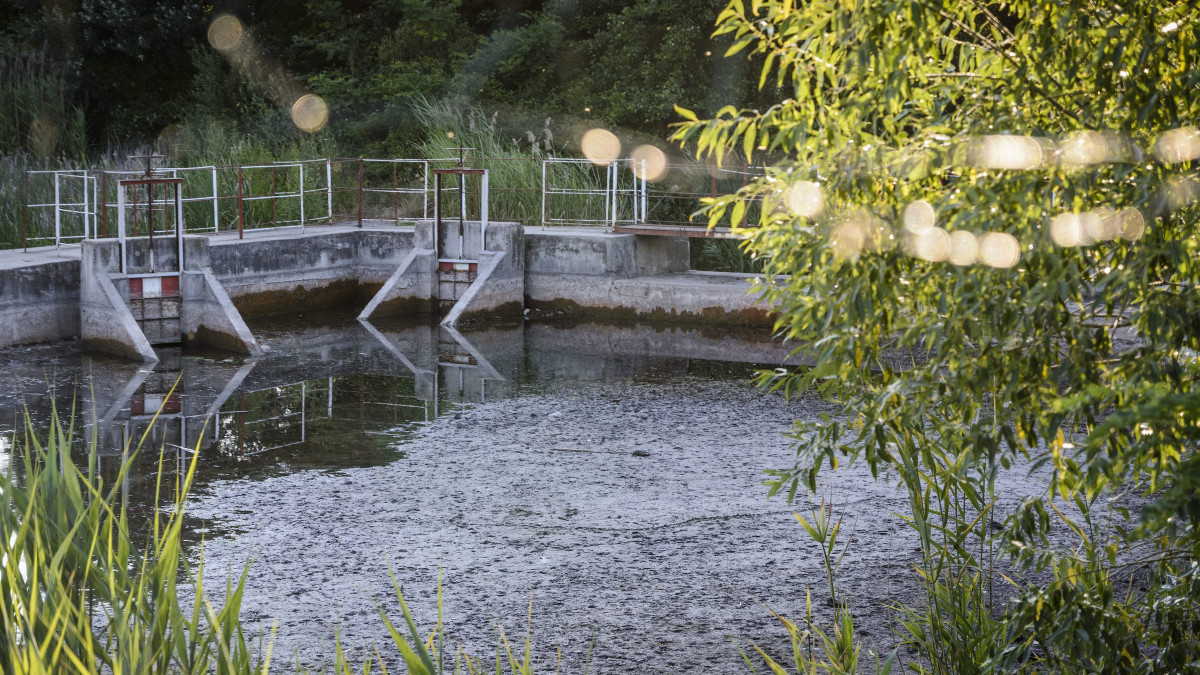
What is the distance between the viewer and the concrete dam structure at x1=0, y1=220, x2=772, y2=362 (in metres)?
12.6

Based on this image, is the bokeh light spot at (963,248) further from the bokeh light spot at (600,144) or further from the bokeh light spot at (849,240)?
the bokeh light spot at (600,144)

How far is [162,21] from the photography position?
80.8 feet

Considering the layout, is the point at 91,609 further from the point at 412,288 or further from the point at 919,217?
the point at 412,288

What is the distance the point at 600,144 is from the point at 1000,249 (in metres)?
19.6

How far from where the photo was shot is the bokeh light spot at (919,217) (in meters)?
3.00

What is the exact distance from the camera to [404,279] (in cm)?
1498

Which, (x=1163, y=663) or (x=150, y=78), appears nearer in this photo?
(x=1163, y=663)

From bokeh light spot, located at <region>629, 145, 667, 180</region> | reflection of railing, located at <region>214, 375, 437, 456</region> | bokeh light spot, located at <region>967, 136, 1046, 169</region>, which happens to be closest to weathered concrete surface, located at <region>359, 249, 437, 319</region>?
reflection of railing, located at <region>214, 375, 437, 456</region>

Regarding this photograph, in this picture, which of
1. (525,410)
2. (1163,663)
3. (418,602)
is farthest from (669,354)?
(1163,663)

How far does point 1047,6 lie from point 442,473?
5.51 m

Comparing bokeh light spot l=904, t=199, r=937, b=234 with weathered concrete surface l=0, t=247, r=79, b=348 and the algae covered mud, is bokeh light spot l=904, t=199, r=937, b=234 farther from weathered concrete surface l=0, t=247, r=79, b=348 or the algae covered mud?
weathered concrete surface l=0, t=247, r=79, b=348

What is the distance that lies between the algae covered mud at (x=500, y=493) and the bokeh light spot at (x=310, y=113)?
1234 cm

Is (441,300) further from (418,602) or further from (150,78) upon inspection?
(150,78)

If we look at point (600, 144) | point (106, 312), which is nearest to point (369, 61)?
point (600, 144)
